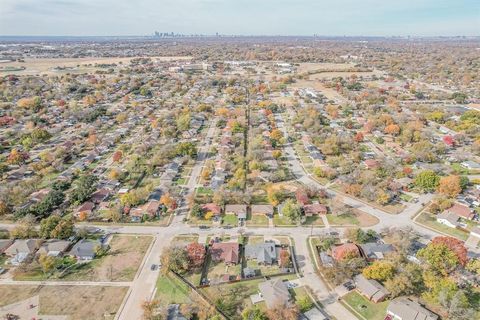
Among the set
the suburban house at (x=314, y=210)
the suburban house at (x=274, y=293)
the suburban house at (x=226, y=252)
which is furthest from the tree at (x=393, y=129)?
the suburban house at (x=274, y=293)

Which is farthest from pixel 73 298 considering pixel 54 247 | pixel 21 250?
pixel 21 250

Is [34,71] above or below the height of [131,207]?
above

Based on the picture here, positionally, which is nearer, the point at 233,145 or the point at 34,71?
the point at 233,145

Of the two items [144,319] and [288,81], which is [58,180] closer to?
[144,319]

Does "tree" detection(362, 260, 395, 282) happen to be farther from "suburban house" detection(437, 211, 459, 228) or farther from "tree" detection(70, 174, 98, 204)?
"tree" detection(70, 174, 98, 204)

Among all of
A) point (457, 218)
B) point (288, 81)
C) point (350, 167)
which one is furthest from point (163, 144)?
point (288, 81)

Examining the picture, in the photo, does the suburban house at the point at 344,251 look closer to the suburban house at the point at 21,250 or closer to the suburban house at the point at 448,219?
the suburban house at the point at 448,219
